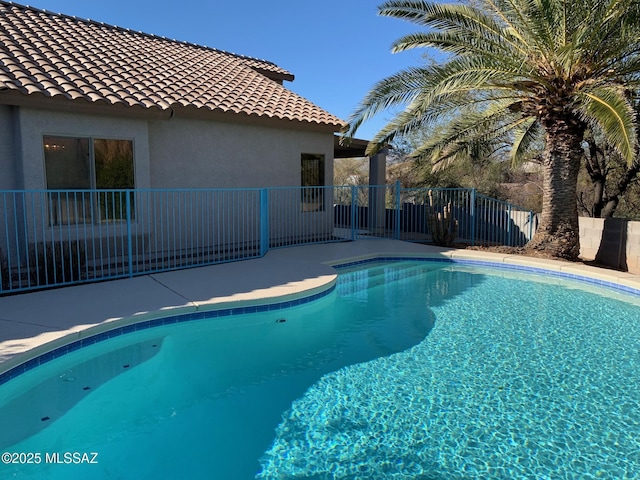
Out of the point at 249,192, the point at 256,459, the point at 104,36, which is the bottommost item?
the point at 256,459

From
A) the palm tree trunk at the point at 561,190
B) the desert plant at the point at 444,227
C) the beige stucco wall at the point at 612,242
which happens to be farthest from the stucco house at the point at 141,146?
the beige stucco wall at the point at 612,242

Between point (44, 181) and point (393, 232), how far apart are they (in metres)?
11.9

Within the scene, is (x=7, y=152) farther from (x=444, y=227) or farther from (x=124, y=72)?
(x=444, y=227)

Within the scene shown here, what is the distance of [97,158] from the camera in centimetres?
979

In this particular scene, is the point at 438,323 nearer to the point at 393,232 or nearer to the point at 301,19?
the point at 393,232

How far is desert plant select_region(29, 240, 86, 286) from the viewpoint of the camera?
823cm

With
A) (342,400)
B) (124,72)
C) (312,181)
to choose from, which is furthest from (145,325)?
(312,181)

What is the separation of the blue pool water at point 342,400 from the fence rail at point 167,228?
10.4ft

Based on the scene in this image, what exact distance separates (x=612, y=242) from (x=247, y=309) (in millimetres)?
10132

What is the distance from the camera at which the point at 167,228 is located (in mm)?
11016

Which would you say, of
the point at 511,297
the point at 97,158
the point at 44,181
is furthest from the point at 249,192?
the point at 511,297

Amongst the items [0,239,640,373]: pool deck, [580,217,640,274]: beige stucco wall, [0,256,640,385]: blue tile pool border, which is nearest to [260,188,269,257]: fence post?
[0,239,640,373]: pool deck

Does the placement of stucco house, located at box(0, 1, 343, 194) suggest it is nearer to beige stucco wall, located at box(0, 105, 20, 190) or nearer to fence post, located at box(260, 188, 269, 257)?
beige stucco wall, located at box(0, 105, 20, 190)

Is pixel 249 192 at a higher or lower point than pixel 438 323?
higher
